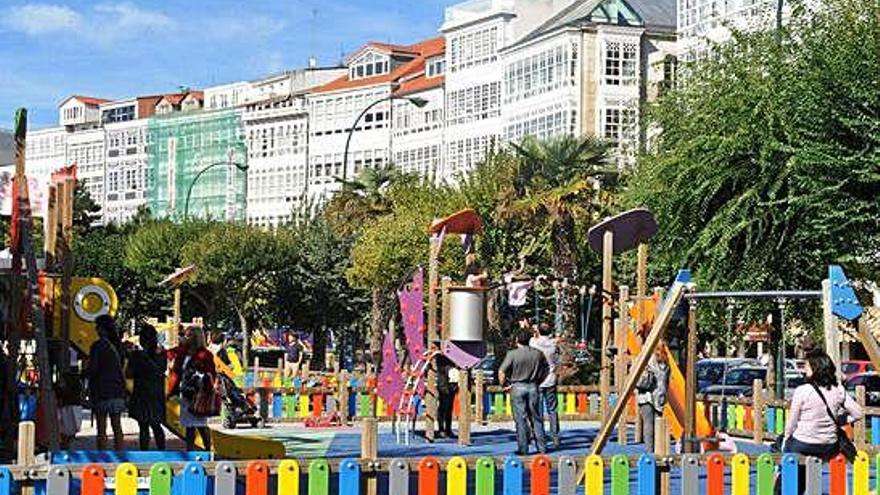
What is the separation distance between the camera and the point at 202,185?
12575 centimetres

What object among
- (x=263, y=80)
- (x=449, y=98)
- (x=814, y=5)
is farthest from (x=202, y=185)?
(x=814, y=5)

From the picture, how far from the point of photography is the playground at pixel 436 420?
1248cm

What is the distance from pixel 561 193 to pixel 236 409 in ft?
50.1

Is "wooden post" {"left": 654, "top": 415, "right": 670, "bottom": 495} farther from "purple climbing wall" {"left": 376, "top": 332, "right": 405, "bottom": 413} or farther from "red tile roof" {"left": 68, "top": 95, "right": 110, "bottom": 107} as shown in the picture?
"red tile roof" {"left": 68, "top": 95, "right": 110, "bottom": 107}

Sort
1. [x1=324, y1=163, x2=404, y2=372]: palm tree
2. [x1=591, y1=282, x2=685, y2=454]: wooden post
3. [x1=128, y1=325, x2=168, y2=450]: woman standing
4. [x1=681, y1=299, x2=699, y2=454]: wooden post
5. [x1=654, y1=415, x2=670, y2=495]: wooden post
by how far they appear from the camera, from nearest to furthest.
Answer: [x1=654, y1=415, x2=670, y2=495]: wooden post
[x1=591, y1=282, x2=685, y2=454]: wooden post
[x1=681, y1=299, x2=699, y2=454]: wooden post
[x1=128, y1=325, x2=168, y2=450]: woman standing
[x1=324, y1=163, x2=404, y2=372]: palm tree

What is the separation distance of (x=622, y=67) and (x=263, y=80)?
5484 cm

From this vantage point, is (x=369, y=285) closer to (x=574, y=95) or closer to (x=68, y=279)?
(x=574, y=95)

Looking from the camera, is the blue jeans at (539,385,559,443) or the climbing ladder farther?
the climbing ladder

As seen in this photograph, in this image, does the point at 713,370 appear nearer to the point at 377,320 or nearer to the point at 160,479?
the point at 377,320

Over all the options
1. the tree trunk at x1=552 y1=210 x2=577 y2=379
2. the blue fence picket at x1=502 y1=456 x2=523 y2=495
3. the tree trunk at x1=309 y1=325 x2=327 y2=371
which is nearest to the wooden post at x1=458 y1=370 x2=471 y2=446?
the blue fence picket at x1=502 y1=456 x2=523 y2=495

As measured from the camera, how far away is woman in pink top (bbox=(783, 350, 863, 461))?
14.4 metres

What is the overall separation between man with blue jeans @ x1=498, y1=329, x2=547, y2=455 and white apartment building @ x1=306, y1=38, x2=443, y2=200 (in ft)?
247

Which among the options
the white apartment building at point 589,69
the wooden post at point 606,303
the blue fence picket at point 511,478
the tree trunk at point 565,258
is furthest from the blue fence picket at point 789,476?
the white apartment building at point 589,69

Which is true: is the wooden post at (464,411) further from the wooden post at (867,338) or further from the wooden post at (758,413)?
the wooden post at (867,338)
